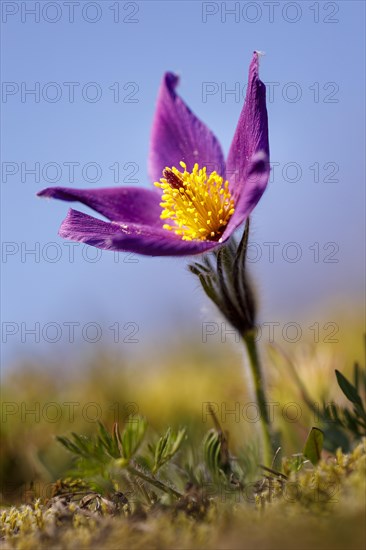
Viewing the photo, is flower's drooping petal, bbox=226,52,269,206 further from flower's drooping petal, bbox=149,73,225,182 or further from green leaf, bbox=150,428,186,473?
green leaf, bbox=150,428,186,473

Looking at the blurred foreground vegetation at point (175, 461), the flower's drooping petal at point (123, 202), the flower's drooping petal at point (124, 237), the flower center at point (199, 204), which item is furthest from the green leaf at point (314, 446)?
the flower's drooping petal at point (123, 202)

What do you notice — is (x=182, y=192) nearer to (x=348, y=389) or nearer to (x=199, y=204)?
(x=199, y=204)

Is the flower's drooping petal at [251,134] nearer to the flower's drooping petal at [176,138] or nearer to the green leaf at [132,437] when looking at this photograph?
the flower's drooping petal at [176,138]

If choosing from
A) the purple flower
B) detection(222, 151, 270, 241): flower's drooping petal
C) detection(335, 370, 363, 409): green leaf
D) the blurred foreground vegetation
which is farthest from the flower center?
detection(335, 370, 363, 409): green leaf

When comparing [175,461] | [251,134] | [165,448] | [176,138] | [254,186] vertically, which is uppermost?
[176,138]

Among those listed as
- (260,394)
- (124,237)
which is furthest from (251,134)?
(260,394)

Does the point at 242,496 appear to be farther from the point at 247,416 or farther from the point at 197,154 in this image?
the point at 197,154
